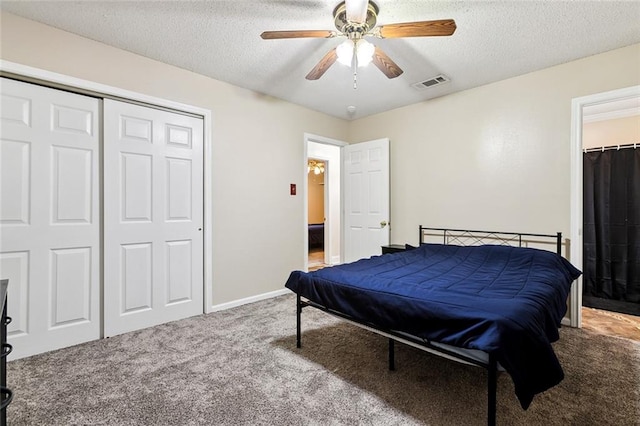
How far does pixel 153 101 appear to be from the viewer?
2.86 m

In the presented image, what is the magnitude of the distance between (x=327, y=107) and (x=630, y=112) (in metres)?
3.85

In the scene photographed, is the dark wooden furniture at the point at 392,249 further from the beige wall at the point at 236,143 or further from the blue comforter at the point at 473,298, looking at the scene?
the beige wall at the point at 236,143

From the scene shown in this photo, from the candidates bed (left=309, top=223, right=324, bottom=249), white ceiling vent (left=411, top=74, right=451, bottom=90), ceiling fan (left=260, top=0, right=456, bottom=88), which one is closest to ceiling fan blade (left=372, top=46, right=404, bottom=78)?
ceiling fan (left=260, top=0, right=456, bottom=88)

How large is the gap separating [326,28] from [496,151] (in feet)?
7.45

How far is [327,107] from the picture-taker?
418 centimetres

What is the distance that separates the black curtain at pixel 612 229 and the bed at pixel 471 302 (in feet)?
4.57

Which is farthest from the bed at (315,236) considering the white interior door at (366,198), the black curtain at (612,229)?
the black curtain at (612,229)

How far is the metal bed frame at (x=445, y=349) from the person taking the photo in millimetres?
1355

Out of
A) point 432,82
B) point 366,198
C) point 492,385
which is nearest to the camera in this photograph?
point 492,385

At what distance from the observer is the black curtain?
3.54 metres

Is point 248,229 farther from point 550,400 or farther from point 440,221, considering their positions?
point 550,400

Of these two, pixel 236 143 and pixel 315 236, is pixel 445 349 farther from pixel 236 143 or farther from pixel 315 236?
pixel 315 236

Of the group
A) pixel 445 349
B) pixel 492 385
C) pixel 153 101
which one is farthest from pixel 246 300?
pixel 492 385

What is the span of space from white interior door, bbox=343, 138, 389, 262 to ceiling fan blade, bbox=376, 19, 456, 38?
7.38 feet
